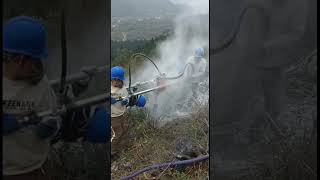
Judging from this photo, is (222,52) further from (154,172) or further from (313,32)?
(154,172)

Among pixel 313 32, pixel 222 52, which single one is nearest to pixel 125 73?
pixel 222 52

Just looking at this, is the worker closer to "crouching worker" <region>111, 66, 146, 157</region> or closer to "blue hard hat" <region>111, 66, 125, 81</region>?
"crouching worker" <region>111, 66, 146, 157</region>

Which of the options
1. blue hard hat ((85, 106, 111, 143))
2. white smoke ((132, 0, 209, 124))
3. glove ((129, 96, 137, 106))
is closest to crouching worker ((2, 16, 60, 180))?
blue hard hat ((85, 106, 111, 143))

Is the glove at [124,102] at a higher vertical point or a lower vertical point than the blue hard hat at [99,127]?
lower

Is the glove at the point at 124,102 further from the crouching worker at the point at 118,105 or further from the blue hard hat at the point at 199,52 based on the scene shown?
the blue hard hat at the point at 199,52

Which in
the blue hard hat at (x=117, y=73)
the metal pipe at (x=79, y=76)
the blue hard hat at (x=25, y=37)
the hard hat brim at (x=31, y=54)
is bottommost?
the blue hard hat at (x=117, y=73)

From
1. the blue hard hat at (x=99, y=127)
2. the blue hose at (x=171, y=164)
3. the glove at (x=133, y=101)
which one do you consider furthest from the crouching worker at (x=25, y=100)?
the glove at (x=133, y=101)
